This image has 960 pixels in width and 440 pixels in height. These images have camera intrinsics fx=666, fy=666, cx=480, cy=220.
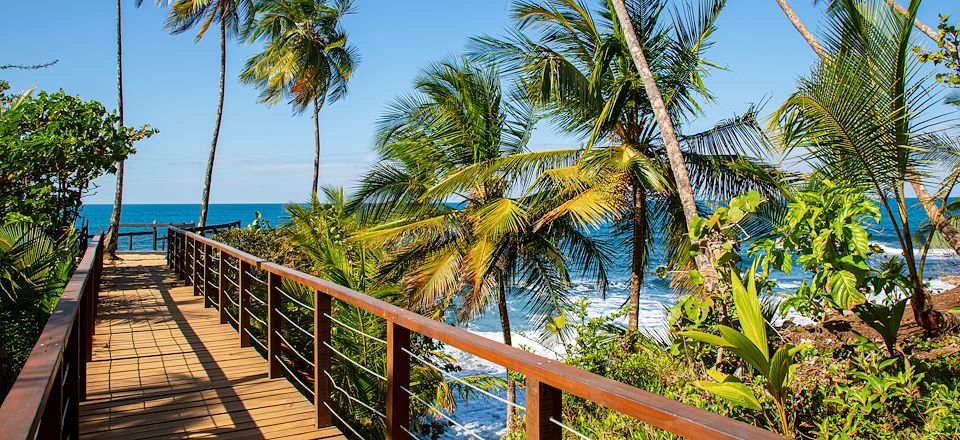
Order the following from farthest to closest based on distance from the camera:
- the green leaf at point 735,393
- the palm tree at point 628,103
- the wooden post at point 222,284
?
the palm tree at point 628,103 < the wooden post at point 222,284 < the green leaf at point 735,393

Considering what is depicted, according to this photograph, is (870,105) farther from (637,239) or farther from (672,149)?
(637,239)

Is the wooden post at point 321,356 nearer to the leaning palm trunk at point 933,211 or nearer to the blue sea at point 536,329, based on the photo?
the blue sea at point 536,329

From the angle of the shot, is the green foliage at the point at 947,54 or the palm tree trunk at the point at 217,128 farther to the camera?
the palm tree trunk at the point at 217,128

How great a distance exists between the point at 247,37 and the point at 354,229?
46.5 ft

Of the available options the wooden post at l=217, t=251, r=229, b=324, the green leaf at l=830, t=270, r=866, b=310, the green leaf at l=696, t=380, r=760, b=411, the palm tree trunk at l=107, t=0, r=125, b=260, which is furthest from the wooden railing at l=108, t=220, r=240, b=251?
the green leaf at l=696, t=380, r=760, b=411

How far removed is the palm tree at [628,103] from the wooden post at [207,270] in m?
4.49

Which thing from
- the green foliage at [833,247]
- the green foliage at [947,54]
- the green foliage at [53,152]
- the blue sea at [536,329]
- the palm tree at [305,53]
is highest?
the palm tree at [305,53]

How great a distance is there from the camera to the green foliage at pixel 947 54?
550 centimetres

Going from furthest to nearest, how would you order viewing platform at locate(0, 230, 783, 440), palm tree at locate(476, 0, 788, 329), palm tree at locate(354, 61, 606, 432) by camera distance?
palm tree at locate(354, 61, 606, 432) → palm tree at locate(476, 0, 788, 329) → viewing platform at locate(0, 230, 783, 440)

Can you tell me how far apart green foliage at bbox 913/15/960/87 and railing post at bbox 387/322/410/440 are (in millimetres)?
5120

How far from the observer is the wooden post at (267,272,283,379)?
14.9ft

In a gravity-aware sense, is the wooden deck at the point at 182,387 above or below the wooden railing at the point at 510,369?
below

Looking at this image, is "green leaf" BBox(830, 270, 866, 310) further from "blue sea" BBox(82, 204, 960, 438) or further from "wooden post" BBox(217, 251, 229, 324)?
"wooden post" BBox(217, 251, 229, 324)

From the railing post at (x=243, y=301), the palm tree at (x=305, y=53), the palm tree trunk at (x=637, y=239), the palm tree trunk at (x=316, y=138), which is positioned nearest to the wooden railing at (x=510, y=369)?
the railing post at (x=243, y=301)
